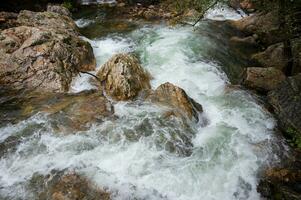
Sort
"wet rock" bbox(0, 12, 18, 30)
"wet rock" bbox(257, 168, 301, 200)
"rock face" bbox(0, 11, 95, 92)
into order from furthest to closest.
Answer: "wet rock" bbox(0, 12, 18, 30) → "rock face" bbox(0, 11, 95, 92) → "wet rock" bbox(257, 168, 301, 200)

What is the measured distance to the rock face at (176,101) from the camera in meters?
7.72

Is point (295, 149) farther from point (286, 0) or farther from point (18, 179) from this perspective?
point (18, 179)

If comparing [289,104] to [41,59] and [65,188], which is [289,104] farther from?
[41,59]

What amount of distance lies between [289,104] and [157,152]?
3.59m

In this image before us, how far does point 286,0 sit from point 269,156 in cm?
441

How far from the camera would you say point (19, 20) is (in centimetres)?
1222

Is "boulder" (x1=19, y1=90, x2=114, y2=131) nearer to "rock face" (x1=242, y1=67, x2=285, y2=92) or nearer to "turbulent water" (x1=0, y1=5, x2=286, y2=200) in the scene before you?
"turbulent water" (x1=0, y1=5, x2=286, y2=200)

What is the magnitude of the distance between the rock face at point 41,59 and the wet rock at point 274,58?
561cm

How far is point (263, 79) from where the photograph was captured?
30.0ft

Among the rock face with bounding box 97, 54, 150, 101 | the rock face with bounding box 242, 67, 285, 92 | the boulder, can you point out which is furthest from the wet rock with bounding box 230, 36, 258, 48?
the boulder

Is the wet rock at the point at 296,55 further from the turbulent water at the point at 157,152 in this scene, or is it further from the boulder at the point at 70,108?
the boulder at the point at 70,108

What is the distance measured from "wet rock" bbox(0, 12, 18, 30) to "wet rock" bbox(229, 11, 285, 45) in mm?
9110

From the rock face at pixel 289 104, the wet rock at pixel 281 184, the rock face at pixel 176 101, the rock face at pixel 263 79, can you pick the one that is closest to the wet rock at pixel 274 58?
the rock face at pixel 263 79

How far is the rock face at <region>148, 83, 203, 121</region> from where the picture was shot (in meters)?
7.72
